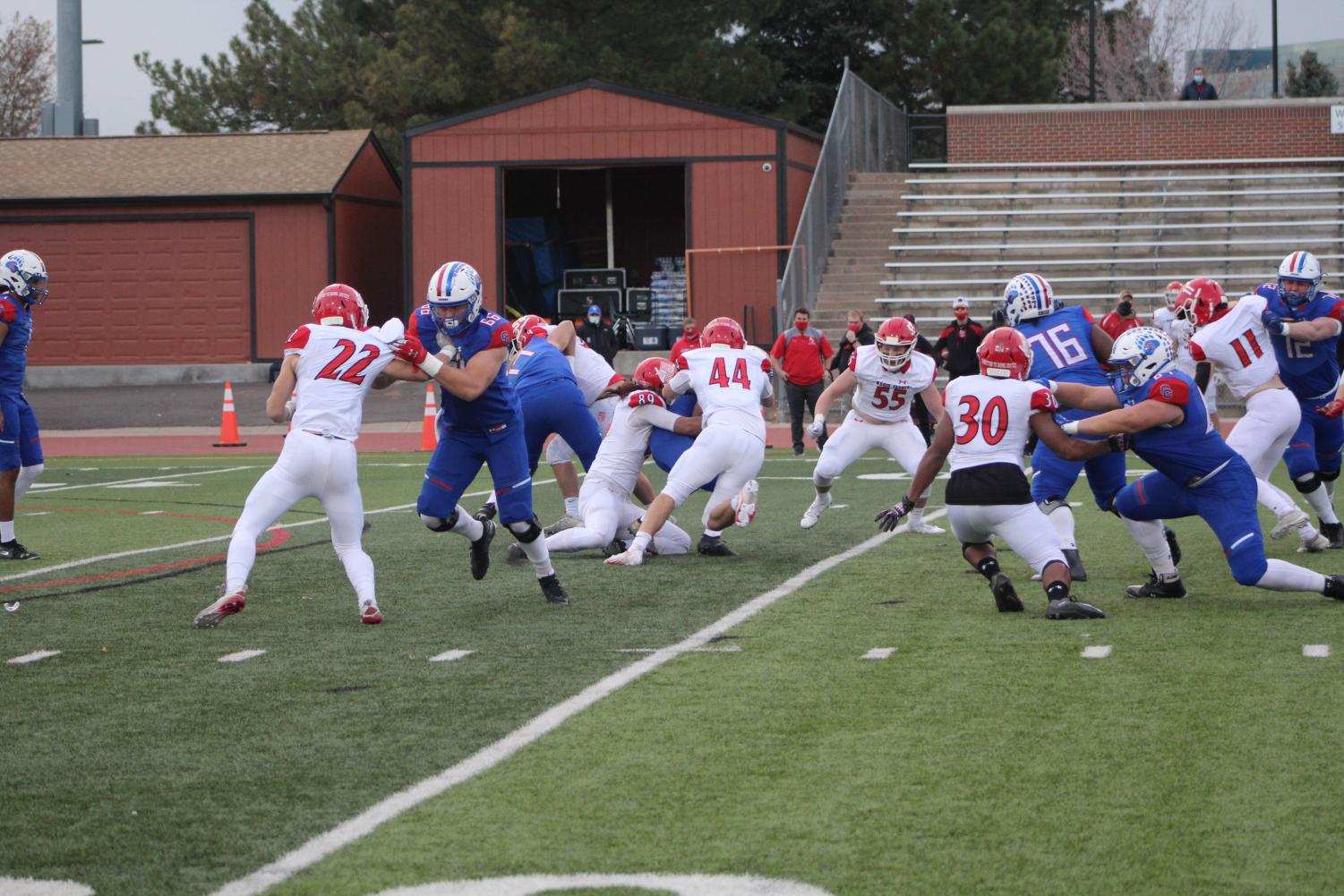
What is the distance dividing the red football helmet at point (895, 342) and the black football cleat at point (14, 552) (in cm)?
603

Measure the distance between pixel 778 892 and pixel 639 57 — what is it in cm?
3919

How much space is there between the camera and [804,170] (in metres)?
32.7

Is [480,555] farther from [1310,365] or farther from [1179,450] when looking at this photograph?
[1310,365]

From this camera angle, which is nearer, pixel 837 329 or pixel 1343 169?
pixel 837 329

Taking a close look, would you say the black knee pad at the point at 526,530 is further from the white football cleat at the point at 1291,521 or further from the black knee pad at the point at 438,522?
the white football cleat at the point at 1291,521

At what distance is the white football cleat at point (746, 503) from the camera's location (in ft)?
36.8

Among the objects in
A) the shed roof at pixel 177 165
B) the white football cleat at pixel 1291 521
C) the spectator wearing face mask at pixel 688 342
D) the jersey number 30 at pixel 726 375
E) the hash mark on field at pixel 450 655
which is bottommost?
the hash mark on field at pixel 450 655

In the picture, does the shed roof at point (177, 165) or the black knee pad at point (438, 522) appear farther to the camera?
the shed roof at point (177, 165)

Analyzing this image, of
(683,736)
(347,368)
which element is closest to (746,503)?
(347,368)

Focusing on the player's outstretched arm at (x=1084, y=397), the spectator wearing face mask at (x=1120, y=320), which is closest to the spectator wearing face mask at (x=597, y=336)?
the spectator wearing face mask at (x=1120, y=320)

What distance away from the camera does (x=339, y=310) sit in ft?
27.6

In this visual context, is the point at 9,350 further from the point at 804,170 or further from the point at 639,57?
the point at 639,57

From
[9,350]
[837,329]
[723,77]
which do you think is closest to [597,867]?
[9,350]

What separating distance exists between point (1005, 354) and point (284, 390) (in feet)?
11.5
